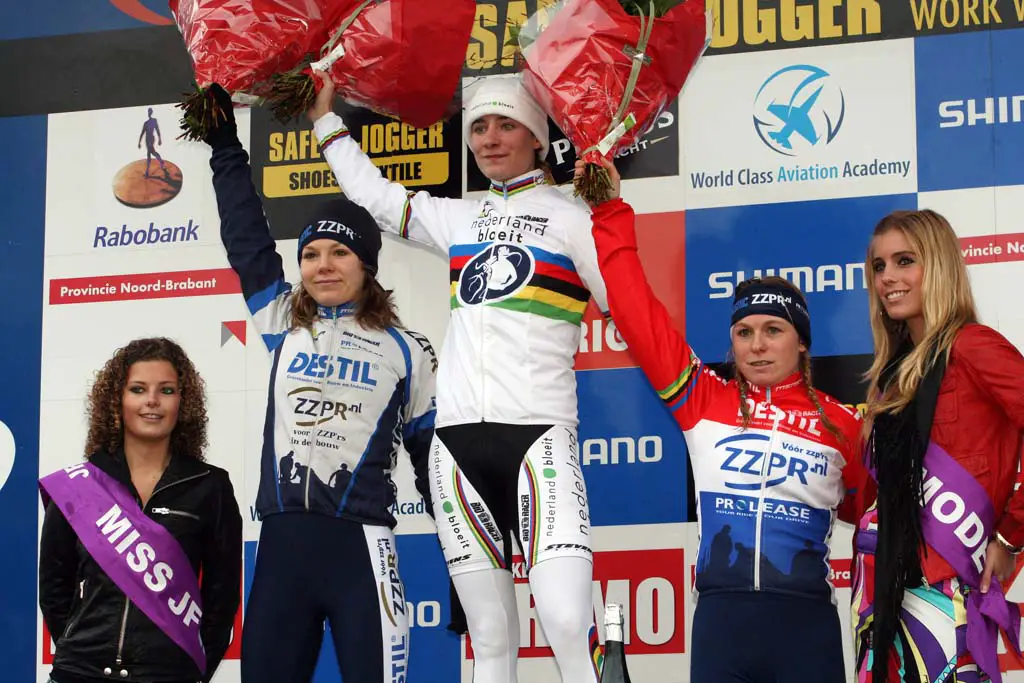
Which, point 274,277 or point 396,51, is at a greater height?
point 396,51

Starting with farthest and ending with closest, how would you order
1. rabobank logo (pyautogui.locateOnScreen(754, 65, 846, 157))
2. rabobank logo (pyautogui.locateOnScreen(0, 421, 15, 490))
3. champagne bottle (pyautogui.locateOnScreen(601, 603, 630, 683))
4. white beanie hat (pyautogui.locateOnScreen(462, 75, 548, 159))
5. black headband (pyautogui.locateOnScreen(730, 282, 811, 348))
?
rabobank logo (pyautogui.locateOnScreen(0, 421, 15, 490)), rabobank logo (pyautogui.locateOnScreen(754, 65, 846, 157)), white beanie hat (pyautogui.locateOnScreen(462, 75, 548, 159)), black headband (pyautogui.locateOnScreen(730, 282, 811, 348)), champagne bottle (pyautogui.locateOnScreen(601, 603, 630, 683))

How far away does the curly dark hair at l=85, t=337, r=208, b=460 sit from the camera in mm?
3541

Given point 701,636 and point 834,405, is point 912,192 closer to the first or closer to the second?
point 834,405

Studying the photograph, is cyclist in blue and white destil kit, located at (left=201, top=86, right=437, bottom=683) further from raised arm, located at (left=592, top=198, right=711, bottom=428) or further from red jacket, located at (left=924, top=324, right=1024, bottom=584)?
red jacket, located at (left=924, top=324, right=1024, bottom=584)

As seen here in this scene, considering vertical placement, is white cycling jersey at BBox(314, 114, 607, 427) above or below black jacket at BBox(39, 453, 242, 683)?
above

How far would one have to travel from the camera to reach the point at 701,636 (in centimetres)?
315

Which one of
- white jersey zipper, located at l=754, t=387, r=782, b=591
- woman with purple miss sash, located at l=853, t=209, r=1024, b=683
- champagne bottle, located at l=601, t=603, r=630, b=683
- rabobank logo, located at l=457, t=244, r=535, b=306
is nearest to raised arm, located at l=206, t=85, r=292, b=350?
rabobank logo, located at l=457, t=244, r=535, b=306

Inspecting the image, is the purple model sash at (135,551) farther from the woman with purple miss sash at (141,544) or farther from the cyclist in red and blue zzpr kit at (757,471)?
the cyclist in red and blue zzpr kit at (757,471)

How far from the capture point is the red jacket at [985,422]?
2.93 meters

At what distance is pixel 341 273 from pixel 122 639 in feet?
3.32

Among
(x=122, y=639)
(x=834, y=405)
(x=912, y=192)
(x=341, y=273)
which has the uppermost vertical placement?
(x=912, y=192)

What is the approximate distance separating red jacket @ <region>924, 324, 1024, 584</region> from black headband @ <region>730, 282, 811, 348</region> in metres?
0.46

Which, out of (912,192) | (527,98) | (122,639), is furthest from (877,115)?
(122,639)

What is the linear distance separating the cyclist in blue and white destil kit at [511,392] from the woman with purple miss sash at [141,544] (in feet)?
1.80
